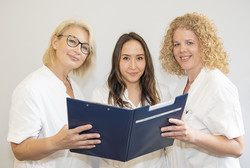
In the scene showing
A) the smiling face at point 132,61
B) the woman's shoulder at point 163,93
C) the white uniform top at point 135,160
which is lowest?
the white uniform top at point 135,160

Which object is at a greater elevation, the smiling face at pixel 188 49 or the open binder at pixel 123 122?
the smiling face at pixel 188 49

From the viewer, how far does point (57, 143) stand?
4.14 feet

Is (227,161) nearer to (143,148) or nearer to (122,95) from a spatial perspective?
(143,148)

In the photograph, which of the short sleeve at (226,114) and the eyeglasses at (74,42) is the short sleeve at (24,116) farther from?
the short sleeve at (226,114)

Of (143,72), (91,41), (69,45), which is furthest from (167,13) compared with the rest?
(69,45)

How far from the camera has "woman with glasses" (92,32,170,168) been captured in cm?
183

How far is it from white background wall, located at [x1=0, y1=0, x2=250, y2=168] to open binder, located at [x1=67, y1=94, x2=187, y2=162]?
120cm

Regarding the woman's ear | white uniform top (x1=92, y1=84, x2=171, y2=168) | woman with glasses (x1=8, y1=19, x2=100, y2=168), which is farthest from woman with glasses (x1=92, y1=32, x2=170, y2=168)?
the woman's ear

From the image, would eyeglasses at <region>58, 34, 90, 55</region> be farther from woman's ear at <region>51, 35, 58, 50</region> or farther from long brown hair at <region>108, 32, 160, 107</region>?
long brown hair at <region>108, 32, 160, 107</region>

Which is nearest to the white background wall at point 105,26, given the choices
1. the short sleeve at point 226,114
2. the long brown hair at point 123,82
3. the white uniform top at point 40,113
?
the long brown hair at point 123,82

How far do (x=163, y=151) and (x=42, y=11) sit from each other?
5.50ft

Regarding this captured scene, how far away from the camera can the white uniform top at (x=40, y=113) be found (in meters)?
1.33

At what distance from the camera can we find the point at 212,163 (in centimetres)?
144

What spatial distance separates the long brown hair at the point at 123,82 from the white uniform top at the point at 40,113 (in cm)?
44
